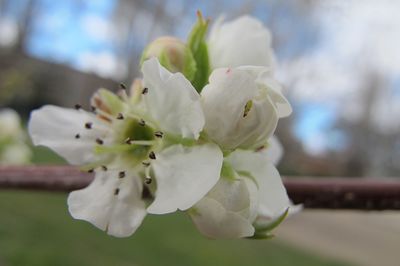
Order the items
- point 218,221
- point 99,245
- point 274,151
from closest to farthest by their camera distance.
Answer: point 218,221
point 274,151
point 99,245

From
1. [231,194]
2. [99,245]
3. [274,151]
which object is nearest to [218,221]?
[231,194]

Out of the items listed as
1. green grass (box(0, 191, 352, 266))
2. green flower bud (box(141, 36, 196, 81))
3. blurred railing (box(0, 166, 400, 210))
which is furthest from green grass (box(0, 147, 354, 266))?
green flower bud (box(141, 36, 196, 81))

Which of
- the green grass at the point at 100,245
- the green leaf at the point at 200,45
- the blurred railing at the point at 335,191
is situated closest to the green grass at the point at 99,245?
the green grass at the point at 100,245

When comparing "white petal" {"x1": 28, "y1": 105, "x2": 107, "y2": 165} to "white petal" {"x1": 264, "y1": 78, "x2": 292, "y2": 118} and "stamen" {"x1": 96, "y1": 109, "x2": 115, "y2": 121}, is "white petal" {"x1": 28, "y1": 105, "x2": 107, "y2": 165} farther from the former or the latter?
"white petal" {"x1": 264, "y1": 78, "x2": 292, "y2": 118}

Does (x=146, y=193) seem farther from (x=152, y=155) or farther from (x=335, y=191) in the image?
(x=335, y=191)

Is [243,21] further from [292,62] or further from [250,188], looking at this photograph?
[292,62]

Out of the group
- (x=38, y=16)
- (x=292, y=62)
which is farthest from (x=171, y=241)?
(x=292, y=62)
